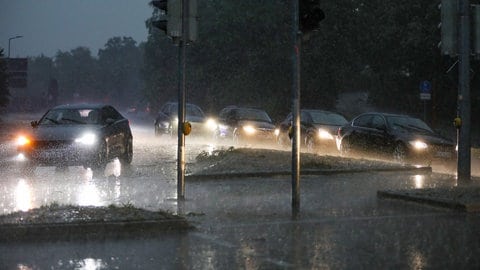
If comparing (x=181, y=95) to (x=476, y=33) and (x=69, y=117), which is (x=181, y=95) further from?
(x=69, y=117)

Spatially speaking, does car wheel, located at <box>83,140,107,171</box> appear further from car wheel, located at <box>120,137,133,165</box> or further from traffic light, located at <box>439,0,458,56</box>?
traffic light, located at <box>439,0,458,56</box>

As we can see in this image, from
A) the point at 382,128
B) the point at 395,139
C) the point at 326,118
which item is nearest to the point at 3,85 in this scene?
the point at 326,118

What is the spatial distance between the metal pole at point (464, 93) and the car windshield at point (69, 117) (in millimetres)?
9408

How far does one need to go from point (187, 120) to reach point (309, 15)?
26.0 m

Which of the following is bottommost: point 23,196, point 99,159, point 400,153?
point 23,196

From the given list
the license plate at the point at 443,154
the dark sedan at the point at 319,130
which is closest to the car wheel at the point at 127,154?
the dark sedan at the point at 319,130


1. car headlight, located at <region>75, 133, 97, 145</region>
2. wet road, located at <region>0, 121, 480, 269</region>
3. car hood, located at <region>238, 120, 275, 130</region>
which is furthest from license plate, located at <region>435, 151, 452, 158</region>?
car hood, located at <region>238, 120, 275, 130</region>

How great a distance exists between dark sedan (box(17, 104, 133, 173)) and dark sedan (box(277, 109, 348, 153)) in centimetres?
797

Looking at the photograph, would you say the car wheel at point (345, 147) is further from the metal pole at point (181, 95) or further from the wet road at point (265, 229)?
the metal pole at point (181, 95)

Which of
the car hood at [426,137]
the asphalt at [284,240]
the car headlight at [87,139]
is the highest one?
the car hood at [426,137]

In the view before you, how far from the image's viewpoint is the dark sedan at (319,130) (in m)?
27.0

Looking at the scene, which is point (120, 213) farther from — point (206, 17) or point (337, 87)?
point (206, 17)

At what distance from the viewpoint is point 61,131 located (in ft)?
62.3

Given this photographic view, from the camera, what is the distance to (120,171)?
19.9 metres
